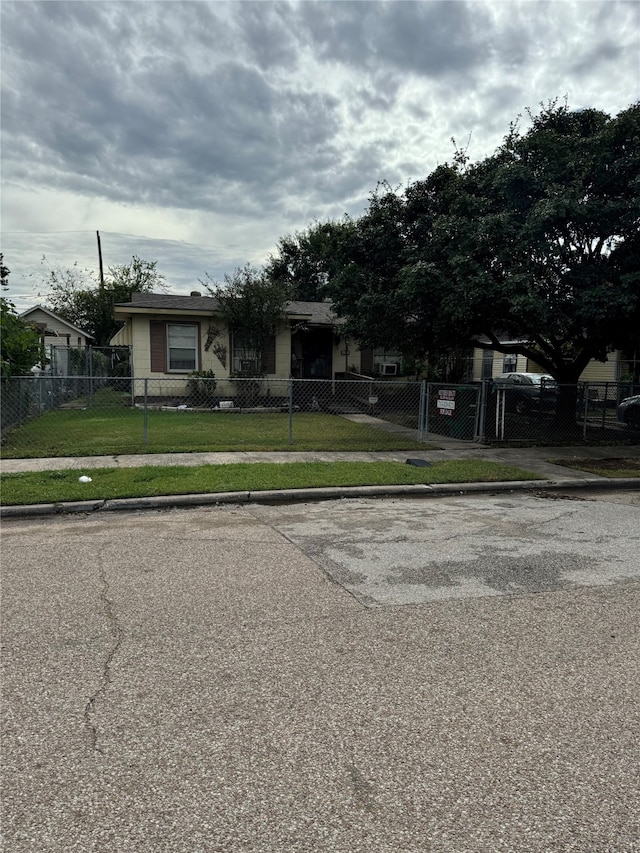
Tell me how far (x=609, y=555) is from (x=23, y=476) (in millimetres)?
7855

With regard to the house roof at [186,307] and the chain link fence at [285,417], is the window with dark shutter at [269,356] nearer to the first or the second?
the chain link fence at [285,417]

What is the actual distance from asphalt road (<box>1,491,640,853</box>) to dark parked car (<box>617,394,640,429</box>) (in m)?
12.2

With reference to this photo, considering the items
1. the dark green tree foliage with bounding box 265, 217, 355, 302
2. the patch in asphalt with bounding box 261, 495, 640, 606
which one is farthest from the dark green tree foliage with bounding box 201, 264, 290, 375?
the dark green tree foliage with bounding box 265, 217, 355, 302

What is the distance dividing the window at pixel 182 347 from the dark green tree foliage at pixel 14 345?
22.4ft

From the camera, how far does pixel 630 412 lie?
16.3 meters

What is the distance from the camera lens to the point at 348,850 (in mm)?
2033

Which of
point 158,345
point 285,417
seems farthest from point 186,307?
point 285,417

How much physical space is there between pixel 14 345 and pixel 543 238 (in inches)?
436

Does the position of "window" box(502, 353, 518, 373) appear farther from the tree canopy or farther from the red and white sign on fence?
the red and white sign on fence

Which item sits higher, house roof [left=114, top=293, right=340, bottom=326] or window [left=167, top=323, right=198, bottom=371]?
house roof [left=114, top=293, right=340, bottom=326]

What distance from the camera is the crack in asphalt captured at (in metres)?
2.69

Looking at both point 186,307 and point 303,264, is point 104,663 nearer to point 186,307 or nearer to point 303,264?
point 186,307

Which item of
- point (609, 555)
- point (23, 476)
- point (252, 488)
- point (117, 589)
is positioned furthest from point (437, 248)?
point (117, 589)

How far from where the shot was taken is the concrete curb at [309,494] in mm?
7148
